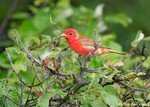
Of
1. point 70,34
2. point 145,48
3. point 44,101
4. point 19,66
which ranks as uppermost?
point 70,34

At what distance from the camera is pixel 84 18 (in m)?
5.20

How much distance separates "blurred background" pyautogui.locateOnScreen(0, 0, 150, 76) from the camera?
16.9 ft

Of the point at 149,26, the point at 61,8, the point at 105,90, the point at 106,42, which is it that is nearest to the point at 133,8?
the point at 149,26

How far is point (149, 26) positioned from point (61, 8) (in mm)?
1207

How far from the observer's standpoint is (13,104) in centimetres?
257

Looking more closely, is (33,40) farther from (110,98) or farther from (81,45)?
(110,98)

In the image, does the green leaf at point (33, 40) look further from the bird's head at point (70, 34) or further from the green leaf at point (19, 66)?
the green leaf at point (19, 66)

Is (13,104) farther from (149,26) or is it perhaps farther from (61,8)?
(149,26)

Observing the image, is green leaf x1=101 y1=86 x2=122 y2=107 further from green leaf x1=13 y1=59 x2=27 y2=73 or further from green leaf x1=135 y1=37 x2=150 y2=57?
green leaf x1=135 y1=37 x2=150 y2=57

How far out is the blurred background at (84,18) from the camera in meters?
5.15

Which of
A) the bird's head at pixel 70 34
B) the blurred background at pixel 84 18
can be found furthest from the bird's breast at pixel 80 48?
the blurred background at pixel 84 18

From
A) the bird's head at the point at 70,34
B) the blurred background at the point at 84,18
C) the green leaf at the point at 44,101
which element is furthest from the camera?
the blurred background at the point at 84,18

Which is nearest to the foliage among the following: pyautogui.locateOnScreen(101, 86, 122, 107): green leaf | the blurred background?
pyautogui.locateOnScreen(101, 86, 122, 107): green leaf

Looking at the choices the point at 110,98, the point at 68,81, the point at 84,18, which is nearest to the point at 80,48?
the point at 68,81
